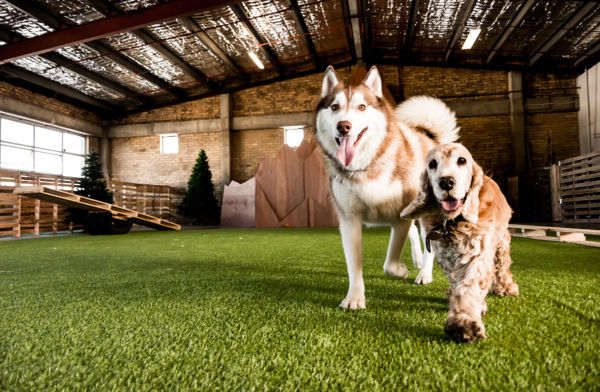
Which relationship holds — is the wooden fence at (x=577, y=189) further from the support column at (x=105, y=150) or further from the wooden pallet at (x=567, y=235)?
the support column at (x=105, y=150)

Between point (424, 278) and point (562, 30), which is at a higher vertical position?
point (562, 30)

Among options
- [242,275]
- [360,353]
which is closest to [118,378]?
[360,353]

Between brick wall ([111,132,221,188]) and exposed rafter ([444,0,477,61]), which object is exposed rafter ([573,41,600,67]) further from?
brick wall ([111,132,221,188])

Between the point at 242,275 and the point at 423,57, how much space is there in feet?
45.9

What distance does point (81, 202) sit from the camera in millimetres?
7484

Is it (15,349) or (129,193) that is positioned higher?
(129,193)

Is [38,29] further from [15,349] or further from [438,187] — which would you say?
[438,187]

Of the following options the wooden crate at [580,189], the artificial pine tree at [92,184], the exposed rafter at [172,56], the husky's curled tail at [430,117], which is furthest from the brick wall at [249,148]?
the husky's curled tail at [430,117]

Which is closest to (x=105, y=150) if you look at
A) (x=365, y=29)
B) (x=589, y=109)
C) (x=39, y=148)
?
(x=39, y=148)

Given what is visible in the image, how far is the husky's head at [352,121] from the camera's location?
5.69 feet

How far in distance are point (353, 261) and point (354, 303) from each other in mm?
207

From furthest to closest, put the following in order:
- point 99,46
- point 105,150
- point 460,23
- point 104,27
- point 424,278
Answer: point 105,150 < point 460,23 < point 99,46 < point 104,27 < point 424,278

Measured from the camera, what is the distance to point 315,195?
1136 centimetres

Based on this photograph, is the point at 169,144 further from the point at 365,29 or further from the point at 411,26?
the point at 411,26
